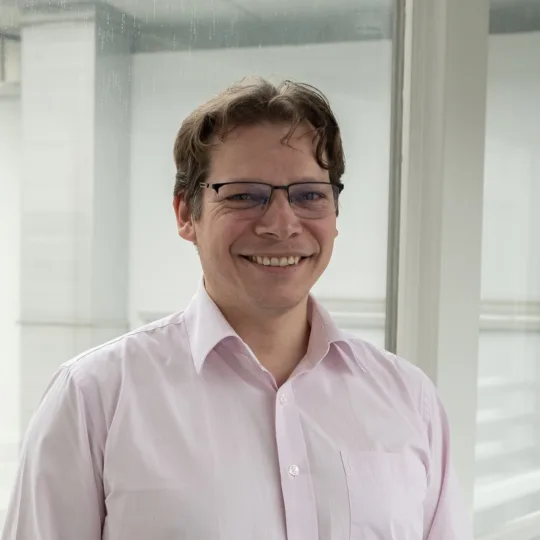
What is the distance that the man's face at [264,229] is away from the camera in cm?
131

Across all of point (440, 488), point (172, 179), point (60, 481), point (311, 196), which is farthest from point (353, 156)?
point (60, 481)

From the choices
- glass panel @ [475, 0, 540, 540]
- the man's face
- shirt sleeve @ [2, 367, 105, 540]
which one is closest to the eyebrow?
the man's face

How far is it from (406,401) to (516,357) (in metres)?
1.14

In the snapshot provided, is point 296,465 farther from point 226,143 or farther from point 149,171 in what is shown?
point 149,171

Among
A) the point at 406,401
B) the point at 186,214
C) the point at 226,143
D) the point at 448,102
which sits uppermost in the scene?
the point at 448,102

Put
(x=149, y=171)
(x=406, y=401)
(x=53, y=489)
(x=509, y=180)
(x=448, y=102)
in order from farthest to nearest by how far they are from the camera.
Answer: (x=509, y=180), (x=448, y=102), (x=149, y=171), (x=406, y=401), (x=53, y=489)

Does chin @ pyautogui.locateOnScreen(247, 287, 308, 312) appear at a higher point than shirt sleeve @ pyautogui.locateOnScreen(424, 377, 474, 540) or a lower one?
higher

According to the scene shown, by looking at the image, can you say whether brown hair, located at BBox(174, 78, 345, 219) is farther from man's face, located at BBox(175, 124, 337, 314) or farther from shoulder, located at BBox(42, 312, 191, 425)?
shoulder, located at BBox(42, 312, 191, 425)

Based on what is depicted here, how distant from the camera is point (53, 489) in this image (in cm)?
119

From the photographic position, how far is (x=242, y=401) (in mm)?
1315

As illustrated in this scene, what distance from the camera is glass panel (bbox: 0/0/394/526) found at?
1.57 m

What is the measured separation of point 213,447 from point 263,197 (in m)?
0.41

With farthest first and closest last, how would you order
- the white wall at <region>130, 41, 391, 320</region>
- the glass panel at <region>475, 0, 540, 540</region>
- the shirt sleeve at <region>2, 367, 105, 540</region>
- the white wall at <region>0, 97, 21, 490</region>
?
the glass panel at <region>475, 0, 540, 540</region> → the white wall at <region>130, 41, 391, 320</region> → the white wall at <region>0, 97, 21, 490</region> → the shirt sleeve at <region>2, 367, 105, 540</region>

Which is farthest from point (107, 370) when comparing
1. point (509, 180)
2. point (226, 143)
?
point (509, 180)
